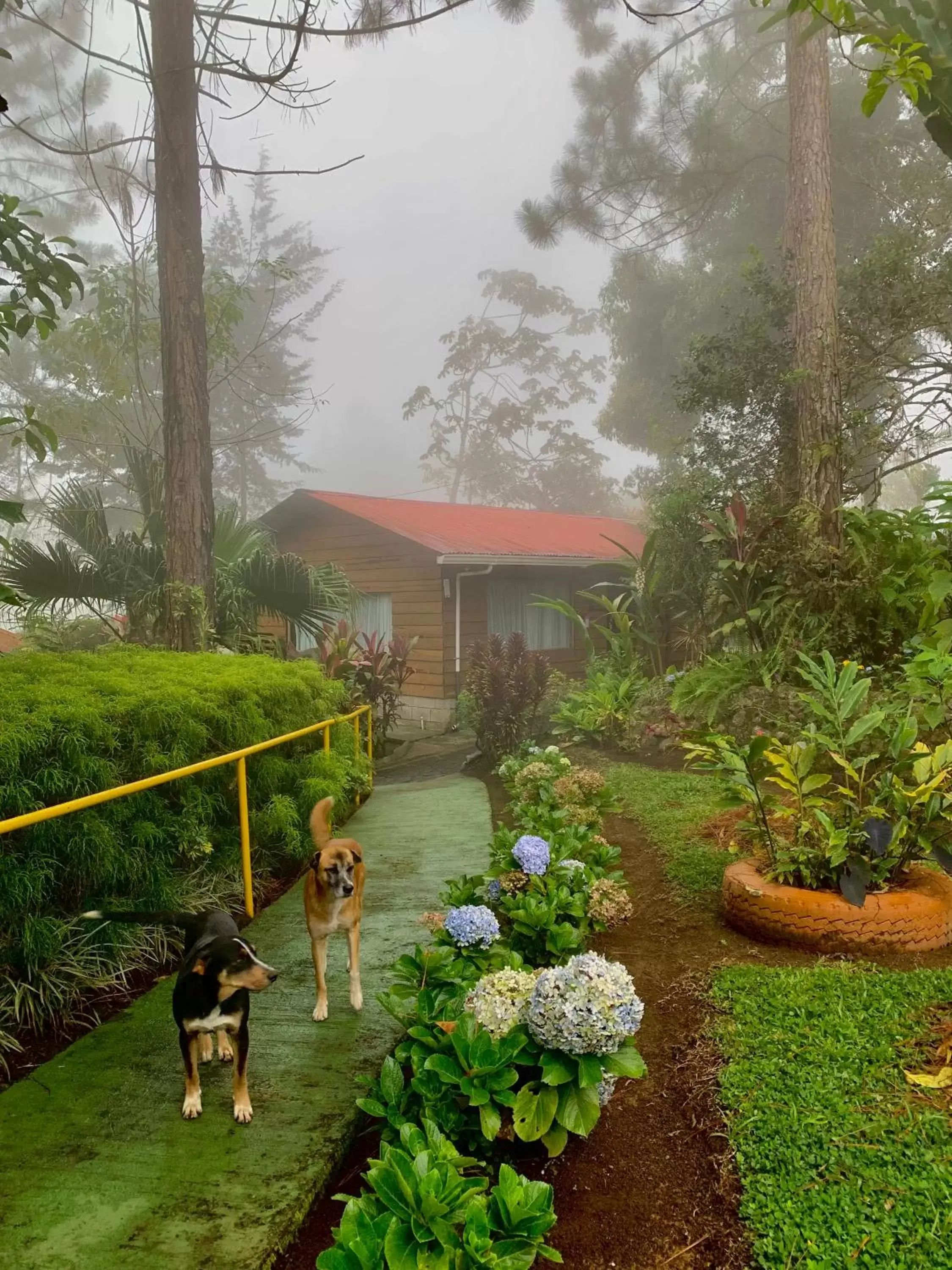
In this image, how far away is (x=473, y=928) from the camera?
2.30 meters

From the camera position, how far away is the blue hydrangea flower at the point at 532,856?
2.80 meters

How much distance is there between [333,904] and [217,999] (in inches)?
24.9

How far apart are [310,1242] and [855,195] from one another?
18.6 m

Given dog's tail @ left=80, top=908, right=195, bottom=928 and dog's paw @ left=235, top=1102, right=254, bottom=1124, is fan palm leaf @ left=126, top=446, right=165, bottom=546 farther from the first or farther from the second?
dog's paw @ left=235, top=1102, right=254, bottom=1124

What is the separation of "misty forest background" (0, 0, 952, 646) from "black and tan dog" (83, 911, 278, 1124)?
4.88 feet

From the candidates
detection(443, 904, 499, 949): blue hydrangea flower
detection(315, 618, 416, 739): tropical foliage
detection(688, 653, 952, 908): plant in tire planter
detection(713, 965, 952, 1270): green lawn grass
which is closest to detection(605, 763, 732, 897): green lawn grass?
detection(688, 653, 952, 908): plant in tire planter

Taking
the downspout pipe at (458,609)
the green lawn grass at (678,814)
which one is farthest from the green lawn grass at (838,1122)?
the downspout pipe at (458,609)

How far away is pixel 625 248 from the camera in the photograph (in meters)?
17.1

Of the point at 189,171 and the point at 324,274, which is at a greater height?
the point at 324,274

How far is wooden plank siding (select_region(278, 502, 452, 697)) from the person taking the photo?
454 inches

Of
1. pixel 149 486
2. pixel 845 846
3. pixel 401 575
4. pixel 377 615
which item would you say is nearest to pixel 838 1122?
pixel 845 846

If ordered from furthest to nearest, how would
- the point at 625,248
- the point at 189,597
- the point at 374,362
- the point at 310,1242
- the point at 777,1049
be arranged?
1. the point at 374,362
2. the point at 625,248
3. the point at 189,597
4. the point at 777,1049
5. the point at 310,1242

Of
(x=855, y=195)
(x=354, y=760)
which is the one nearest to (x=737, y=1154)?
(x=354, y=760)

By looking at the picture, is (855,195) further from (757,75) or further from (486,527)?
(486,527)
